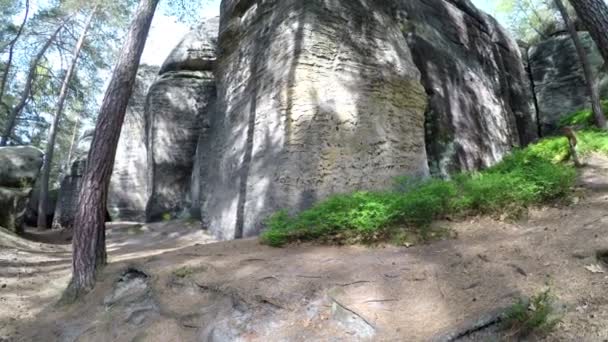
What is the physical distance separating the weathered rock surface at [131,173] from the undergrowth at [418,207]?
12.9 m

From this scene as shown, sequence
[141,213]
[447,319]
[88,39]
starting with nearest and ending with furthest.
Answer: [447,319]
[141,213]
[88,39]

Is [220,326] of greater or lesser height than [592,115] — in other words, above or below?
below

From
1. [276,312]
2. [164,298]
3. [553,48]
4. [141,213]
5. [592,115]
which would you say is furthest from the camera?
[553,48]

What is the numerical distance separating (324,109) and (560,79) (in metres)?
14.4

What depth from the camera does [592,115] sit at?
12.6 metres

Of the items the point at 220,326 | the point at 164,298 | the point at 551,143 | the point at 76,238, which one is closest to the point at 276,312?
the point at 220,326

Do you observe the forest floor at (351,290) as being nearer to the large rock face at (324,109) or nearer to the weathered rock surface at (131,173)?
the large rock face at (324,109)

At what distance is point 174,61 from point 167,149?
340 centimetres

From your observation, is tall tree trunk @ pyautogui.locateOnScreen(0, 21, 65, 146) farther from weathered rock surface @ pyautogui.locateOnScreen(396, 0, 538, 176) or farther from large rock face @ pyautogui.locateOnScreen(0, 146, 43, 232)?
weathered rock surface @ pyautogui.locateOnScreen(396, 0, 538, 176)

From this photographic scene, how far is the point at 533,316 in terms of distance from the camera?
345 centimetres

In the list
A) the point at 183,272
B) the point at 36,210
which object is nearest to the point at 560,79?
the point at 183,272

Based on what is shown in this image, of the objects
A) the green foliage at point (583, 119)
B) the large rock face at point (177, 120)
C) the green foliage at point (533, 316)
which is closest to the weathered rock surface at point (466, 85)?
the green foliage at point (583, 119)

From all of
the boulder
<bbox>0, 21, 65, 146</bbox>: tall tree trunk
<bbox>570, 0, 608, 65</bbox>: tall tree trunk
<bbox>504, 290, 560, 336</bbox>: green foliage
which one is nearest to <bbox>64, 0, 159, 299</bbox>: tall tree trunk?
<bbox>504, 290, 560, 336</bbox>: green foliage

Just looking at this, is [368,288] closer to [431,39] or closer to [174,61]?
[431,39]
